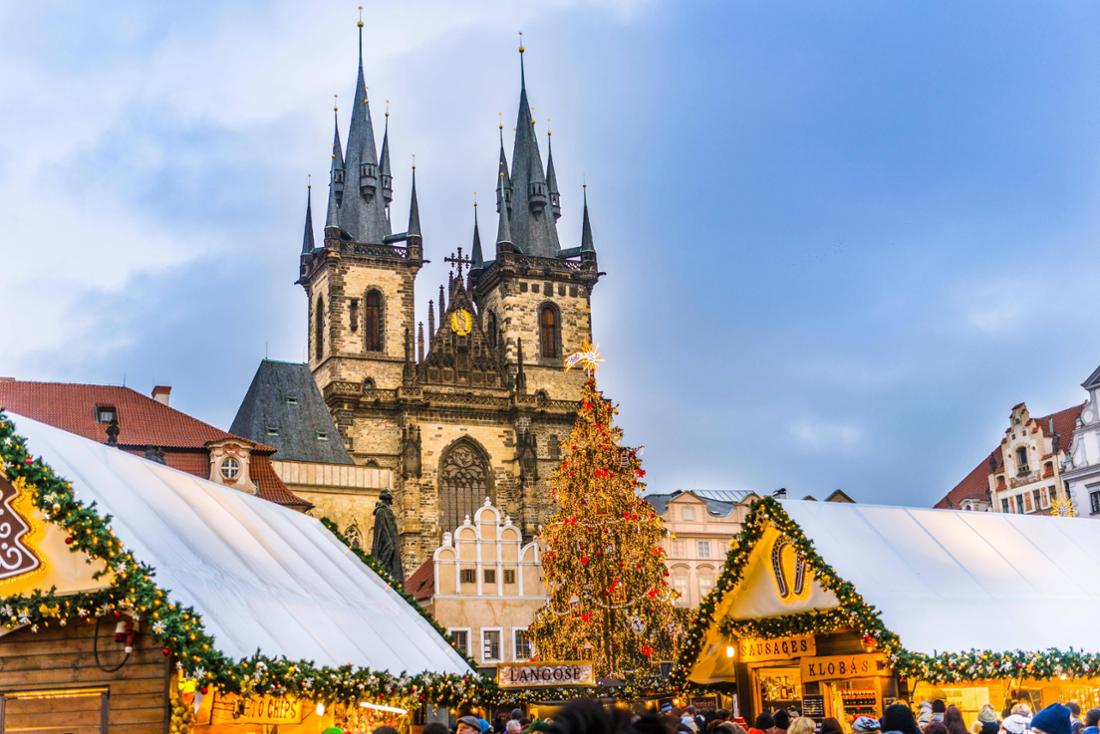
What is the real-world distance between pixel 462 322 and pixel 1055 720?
48.0 metres

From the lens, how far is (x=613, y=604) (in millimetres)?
19578

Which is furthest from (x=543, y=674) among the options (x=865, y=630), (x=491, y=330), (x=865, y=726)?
(x=491, y=330)

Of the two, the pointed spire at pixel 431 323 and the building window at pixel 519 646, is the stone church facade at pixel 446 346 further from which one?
the building window at pixel 519 646

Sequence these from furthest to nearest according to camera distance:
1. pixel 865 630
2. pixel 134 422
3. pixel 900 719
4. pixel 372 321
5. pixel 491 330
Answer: pixel 491 330, pixel 372 321, pixel 134 422, pixel 865 630, pixel 900 719

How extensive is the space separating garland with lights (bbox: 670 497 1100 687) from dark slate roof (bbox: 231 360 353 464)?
98.3 ft

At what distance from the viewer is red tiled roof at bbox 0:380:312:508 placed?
3222cm

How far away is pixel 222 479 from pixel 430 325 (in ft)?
77.3

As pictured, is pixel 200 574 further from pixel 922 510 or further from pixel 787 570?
pixel 922 510

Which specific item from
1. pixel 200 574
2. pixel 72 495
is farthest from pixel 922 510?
pixel 72 495

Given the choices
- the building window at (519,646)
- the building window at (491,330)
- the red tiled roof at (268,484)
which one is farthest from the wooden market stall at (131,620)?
the building window at (491,330)

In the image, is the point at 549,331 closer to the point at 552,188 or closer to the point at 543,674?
the point at 552,188

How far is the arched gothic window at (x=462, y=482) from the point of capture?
49594 mm

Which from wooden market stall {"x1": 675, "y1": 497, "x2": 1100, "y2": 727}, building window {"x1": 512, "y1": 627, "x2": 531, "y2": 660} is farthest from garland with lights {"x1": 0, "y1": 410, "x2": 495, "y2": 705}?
building window {"x1": 512, "y1": 627, "x2": 531, "y2": 660}

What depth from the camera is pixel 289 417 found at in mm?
44031
